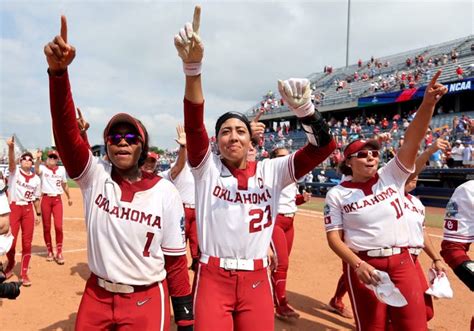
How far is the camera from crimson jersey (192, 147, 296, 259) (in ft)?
9.02

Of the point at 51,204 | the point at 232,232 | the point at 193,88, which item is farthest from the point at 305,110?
the point at 51,204

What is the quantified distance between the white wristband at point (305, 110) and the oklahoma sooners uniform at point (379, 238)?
4.20 ft

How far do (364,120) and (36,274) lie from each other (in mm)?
31400

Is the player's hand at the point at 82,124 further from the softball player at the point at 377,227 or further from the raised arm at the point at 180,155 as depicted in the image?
the softball player at the point at 377,227

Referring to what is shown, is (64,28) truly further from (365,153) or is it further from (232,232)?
(365,153)

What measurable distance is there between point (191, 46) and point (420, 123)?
210cm

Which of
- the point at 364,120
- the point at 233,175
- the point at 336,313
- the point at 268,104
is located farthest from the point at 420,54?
the point at 233,175

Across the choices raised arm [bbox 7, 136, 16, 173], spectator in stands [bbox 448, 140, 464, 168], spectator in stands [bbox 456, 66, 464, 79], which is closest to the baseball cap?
raised arm [bbox 7, 136, 16, 173]

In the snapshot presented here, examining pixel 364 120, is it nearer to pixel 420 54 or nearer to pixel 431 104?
pixel 420 54

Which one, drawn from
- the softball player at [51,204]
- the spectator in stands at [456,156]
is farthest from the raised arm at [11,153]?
the spectator in stands at [456,156]

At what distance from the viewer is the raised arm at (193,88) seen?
2260 mm

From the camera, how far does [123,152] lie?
2607 mm

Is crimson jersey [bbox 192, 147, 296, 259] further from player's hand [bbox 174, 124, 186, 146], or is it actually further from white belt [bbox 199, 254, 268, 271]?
player's hand [bbox 174, 124, 186, 146]

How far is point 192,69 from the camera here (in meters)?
2.40
